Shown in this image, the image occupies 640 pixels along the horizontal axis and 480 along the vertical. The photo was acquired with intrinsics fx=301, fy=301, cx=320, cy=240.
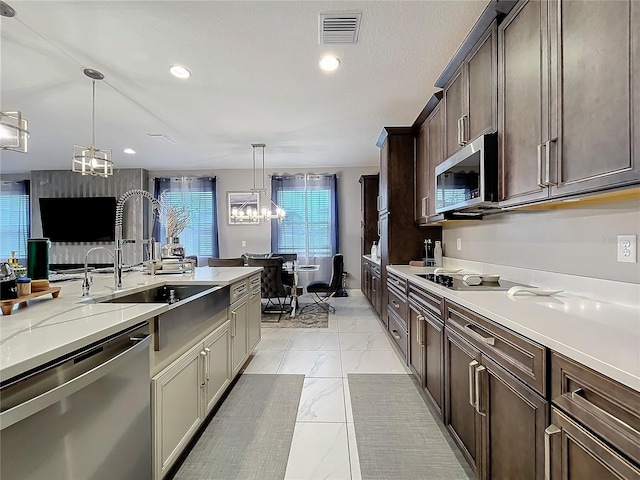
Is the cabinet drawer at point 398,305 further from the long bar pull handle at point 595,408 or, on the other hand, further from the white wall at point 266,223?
the white wall at point 266,223

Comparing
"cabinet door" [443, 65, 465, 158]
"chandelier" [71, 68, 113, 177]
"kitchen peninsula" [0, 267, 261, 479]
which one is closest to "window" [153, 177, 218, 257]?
"chandelier" [71, 68, 113, 177]

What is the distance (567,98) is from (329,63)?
1.82 metres

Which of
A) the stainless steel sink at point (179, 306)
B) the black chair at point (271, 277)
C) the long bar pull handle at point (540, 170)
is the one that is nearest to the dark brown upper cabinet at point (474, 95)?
the long bar pull handle at point (540, 170)

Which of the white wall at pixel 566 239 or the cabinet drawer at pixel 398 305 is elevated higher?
the white wall at pixel 566 239

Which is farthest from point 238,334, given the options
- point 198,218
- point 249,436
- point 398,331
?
point 198,218

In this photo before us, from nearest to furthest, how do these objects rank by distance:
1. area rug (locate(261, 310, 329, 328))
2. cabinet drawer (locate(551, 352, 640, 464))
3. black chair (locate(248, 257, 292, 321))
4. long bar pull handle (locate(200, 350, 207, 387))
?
cabinet drawer (locate(551, 352, 640, 464))
long bar pull handle (locate(200, 350, 207, 387))
area rug (locate(261, 310, 329, 328))
black chair (locate(248, 257, 292, 321))

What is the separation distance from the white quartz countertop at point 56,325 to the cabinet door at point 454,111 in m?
2.32

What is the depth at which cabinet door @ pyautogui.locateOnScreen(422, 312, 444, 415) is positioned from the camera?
1858 mm

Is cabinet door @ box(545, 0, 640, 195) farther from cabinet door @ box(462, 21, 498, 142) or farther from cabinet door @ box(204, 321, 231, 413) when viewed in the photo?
cabinet door @ box(204, 321, 231, 413)

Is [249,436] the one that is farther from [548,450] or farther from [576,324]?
[576,324]

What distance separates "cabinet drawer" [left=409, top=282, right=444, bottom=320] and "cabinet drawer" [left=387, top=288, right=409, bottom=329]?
0.67 ft

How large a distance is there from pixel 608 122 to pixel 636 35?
26 cm

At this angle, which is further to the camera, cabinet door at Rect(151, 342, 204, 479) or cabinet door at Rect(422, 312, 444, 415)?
cabinet door at Rect(422, 312, 444, 415)

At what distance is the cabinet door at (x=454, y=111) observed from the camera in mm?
2240
